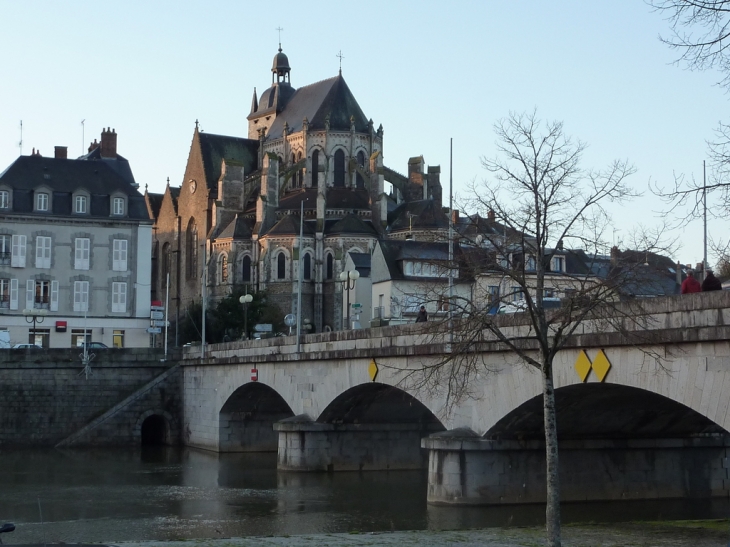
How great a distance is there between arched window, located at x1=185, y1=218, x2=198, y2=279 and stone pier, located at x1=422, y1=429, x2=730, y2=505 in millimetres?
82634

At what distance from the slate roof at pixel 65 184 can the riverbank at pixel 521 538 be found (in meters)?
53.4

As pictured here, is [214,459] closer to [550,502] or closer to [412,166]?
[550,502]

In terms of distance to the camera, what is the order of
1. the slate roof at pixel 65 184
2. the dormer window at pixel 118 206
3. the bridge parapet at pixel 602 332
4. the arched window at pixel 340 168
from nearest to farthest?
the bridge parapet at pixel 602 332
the slate roof at pixel 65 184
the dormer window at pixel 118 206
the arched window at pixel 340 168

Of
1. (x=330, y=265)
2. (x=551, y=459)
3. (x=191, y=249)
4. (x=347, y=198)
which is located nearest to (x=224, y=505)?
(x=551, y=459)

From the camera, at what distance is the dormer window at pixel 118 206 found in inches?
2874

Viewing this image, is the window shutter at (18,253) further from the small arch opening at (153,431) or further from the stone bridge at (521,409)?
the stone bridge at (521,409)

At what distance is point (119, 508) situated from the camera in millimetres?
32188

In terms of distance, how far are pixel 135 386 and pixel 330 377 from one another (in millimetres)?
21846

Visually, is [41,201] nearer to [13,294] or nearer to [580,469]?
[13,294]

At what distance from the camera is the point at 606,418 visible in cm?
2872

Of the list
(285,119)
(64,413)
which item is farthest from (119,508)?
(285,119)

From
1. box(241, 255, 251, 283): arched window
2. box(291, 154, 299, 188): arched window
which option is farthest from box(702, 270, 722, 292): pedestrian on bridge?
box(291, 154, 299, 188): arched window

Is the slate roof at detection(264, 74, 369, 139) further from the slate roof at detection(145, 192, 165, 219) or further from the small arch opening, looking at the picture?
the small arch opening

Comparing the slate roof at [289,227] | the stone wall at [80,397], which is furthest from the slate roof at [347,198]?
the stone wall at [80,397]
